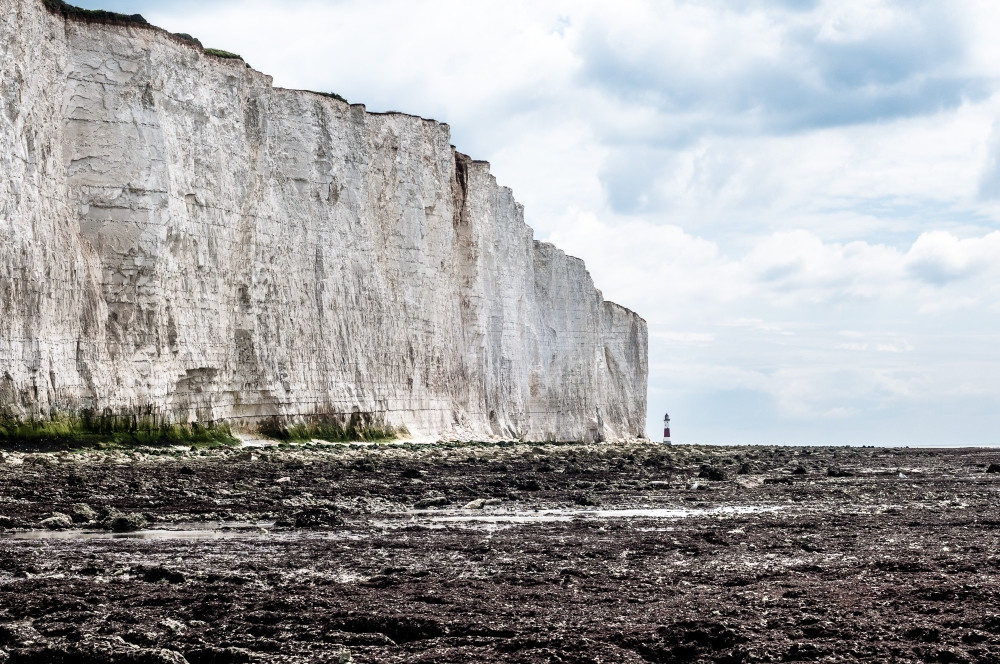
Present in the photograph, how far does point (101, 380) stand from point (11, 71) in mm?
7038

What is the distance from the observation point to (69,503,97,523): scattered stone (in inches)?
466

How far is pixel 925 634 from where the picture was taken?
5758mm

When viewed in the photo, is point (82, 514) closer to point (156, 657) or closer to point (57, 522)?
point (57, 522)

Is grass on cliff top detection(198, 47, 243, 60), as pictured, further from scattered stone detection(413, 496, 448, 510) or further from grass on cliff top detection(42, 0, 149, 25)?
scattered stone detection(413, 496, 448, 510)

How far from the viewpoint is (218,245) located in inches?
1237

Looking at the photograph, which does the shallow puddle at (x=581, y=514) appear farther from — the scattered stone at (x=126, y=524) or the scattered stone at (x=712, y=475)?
Answer: the scattered stone at (x=712, y=475)

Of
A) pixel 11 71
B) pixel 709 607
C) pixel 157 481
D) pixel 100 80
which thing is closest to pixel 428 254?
pixel 100 80

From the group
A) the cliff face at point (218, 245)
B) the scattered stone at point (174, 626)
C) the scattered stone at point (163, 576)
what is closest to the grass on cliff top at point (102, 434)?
the cliff face at point (218, 245)

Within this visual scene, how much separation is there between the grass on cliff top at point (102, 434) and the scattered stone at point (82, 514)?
35.3 ft

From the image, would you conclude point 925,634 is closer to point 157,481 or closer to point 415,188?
point 157,481

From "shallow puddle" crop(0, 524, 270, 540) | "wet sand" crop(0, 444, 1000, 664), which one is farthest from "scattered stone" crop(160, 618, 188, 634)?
"shallow puddle" crop(0, 524, 270, 540)

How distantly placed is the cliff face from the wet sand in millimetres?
9966

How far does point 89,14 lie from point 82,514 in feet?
66.3

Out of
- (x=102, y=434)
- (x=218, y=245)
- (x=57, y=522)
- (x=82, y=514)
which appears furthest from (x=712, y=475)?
(x=218, y=245)
